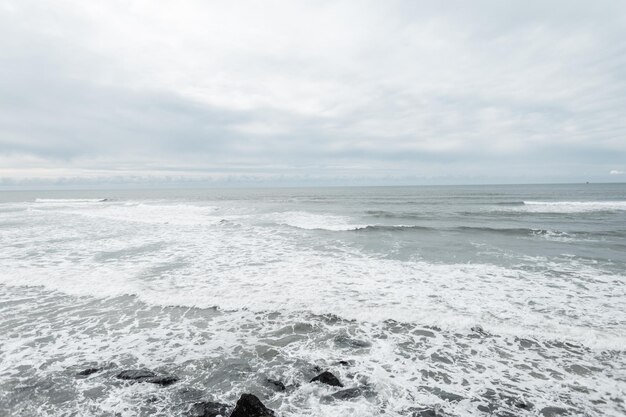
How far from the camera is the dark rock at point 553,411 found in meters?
4.78

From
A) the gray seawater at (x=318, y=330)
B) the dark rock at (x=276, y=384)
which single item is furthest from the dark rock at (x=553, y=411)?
the dark rock at (x=276, y=384)

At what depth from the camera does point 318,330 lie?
7.48 metres

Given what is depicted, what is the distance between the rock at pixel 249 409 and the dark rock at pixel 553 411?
4115mm

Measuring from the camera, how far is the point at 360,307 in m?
8.89

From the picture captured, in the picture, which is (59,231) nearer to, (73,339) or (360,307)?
(73,339)

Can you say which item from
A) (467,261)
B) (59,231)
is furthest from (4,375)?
(59,231)

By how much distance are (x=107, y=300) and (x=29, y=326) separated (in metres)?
1.93

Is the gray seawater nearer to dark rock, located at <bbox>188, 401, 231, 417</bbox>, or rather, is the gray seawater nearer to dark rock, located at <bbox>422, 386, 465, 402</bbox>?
dark rock, located at <bbox>422, 386, 465, 402</bbox>

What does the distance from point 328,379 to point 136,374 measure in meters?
3.45

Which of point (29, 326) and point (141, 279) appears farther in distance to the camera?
point (141, 279)

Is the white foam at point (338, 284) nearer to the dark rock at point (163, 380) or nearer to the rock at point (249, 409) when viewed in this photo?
the dark rock at point (163, 380)

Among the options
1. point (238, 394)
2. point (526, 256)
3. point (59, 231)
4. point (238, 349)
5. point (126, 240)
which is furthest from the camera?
point (59, 231)

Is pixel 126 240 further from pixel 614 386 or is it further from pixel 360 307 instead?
pixel 614 386

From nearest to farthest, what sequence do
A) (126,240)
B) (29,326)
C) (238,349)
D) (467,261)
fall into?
1. (238,349)
2. (29,326)
3. (467,261)
4. (126,240)
